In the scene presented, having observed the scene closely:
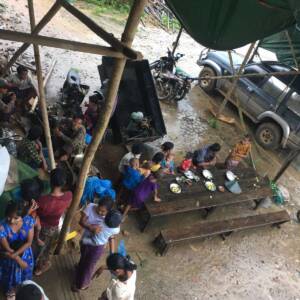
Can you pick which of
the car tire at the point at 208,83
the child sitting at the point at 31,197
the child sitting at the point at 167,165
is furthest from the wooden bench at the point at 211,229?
the car tire at the point at 208,83

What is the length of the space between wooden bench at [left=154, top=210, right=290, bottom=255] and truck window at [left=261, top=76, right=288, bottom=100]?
3765mm

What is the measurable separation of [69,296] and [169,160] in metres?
2.88

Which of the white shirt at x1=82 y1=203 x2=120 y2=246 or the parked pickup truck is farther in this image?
the parked pickup truck

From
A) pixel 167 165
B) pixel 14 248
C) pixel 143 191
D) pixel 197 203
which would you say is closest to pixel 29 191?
pixel 14 248

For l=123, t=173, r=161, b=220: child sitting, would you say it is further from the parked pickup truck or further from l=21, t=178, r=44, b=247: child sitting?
the parked pickup truck

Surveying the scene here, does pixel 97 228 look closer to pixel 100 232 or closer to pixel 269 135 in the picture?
pixel 100 232

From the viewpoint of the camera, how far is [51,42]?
9.36 feet

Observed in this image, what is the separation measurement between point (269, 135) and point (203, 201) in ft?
13.4

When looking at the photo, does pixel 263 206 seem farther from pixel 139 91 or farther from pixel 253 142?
pixel 139 91

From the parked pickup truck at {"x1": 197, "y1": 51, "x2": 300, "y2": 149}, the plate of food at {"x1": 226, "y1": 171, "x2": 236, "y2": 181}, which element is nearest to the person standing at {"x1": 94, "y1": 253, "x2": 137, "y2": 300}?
the plate of food at {"x1": 226, "y1": 171, "x2": 236, "y2": 181}

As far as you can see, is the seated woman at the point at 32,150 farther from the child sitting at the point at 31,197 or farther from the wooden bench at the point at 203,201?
the wooden bench at the point at 203,201

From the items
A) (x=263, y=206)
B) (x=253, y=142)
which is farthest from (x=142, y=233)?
(x=253, y=142)

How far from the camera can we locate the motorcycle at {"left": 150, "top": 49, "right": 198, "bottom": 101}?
9750 millimetres

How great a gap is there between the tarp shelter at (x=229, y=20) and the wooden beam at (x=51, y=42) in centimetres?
150
